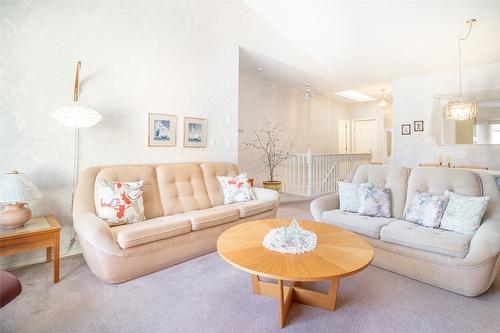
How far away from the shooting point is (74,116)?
2.46 m

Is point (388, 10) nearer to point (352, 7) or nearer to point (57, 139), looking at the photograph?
point (352, 7)

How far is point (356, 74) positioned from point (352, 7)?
76.3 inches

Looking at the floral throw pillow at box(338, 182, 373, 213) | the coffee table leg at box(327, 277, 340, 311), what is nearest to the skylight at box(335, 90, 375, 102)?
the floral throw pillow at box(338, 182, 373, 213)

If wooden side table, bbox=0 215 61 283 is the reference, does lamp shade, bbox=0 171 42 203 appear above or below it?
above

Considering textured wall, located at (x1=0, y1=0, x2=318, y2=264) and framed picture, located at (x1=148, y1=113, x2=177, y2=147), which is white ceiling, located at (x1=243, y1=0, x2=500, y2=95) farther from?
framed picture, located at (x1=148, y1=113, x2=177, y2=147)

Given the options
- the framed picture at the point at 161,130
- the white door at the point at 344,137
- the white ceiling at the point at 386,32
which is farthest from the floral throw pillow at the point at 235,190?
the white door at the point at 344,137

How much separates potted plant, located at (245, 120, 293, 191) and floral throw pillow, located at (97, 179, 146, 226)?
11.5ft

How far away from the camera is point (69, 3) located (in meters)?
2.65

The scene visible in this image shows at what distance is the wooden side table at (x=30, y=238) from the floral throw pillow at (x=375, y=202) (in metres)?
2.90

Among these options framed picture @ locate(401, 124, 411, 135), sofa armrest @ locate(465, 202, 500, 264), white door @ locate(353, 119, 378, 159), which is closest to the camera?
sofa armrest @ locate(465, 202, 500, 264)

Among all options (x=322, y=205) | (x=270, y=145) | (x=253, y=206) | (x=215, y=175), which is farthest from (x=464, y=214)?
(x=270, y=145)

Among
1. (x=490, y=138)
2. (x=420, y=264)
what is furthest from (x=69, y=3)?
(x=490, y=138)

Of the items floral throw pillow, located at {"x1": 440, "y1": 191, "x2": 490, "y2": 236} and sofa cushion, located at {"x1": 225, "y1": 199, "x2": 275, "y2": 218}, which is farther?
sofa cushion, located at {"x1": 225, "y1": 199, "x2": 275, "y2": 218}

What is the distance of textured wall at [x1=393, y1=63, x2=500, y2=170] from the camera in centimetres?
476
